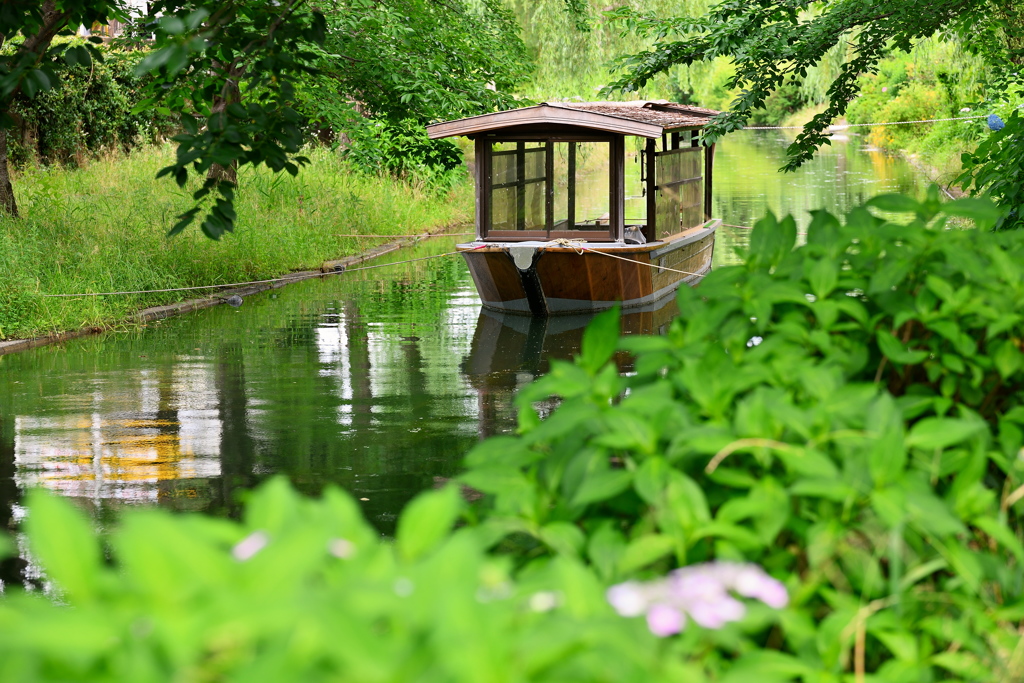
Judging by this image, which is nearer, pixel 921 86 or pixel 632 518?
pixel 632 518

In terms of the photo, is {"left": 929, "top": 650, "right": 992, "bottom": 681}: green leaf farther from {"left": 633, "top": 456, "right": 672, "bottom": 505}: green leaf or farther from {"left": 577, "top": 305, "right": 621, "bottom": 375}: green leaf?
{"left": 577, "top": 305, "right": 621, "bottom": 375}: green leaf

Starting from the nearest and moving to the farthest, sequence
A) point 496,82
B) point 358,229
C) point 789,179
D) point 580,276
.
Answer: point 580,276, point 496,82, point 358,229, point 789,179

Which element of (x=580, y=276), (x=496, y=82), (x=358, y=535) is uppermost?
(x=496, y=82)

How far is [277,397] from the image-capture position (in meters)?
11.1

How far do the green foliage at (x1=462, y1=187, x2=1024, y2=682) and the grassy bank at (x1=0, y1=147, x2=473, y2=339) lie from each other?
24.7ft

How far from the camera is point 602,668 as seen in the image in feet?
4.47

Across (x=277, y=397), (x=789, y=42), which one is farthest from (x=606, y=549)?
(x=277, y=397)

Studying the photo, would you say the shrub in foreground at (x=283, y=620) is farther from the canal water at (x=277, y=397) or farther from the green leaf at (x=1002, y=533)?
the canal water at (x=277, y=397)

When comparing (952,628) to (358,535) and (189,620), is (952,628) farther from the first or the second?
(189,620)

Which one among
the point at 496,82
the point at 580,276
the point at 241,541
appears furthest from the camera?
the point at 496,82

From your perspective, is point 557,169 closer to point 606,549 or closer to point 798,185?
point 606,549

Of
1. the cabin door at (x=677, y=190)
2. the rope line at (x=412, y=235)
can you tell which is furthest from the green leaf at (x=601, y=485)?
the rope line at (x=412, y=235)

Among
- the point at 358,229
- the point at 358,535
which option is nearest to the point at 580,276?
the point at 358,229

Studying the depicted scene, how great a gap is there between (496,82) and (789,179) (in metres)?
24.8
